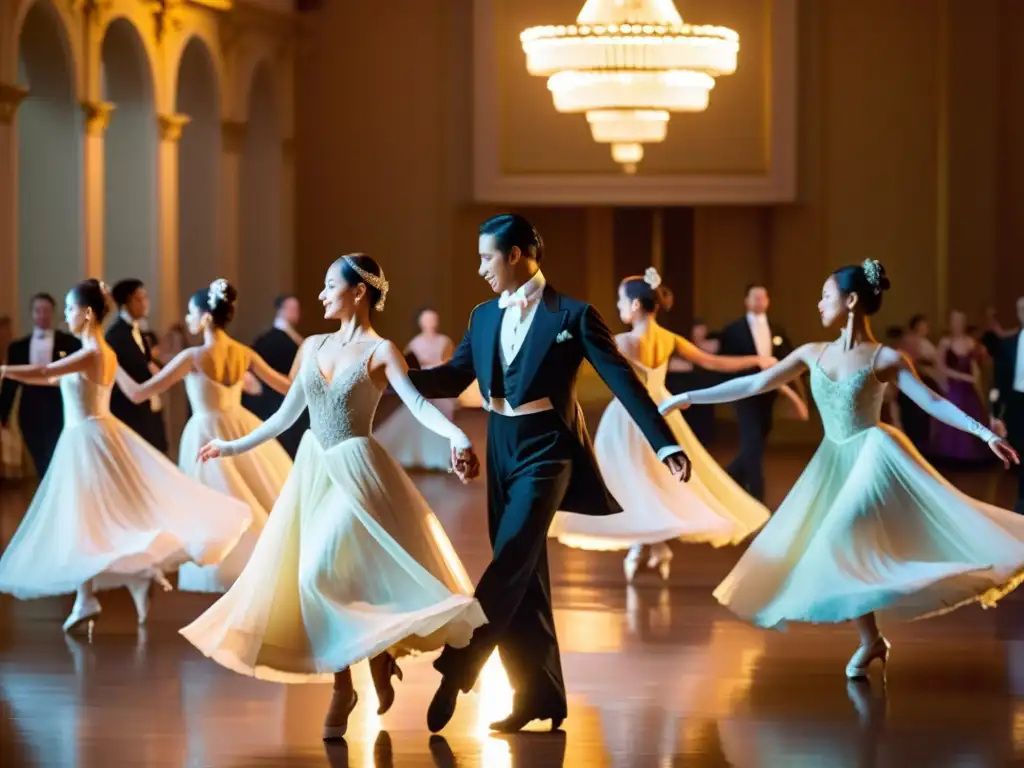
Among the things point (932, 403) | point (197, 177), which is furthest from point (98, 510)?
point (197, 177)

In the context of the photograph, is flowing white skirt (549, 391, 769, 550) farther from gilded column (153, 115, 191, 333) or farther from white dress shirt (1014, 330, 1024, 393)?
gilded column (153, 115, 191, 333)

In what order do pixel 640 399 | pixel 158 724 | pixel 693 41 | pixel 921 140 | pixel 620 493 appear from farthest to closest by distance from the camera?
pixel 921 140, pixel 693 41, pixel 620 493, pixel 158 724, pixel 640 399

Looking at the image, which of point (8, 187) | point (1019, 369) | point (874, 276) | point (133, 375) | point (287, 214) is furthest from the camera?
point (287, 214)

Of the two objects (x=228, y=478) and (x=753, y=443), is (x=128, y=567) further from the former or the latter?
(x=753, y=443)

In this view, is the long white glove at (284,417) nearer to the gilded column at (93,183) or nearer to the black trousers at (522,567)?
the black trousers at (522,567)

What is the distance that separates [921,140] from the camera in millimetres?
19047

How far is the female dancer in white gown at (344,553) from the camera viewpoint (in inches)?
202

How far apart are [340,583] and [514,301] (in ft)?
2.91

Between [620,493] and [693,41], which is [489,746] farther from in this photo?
[693,41]

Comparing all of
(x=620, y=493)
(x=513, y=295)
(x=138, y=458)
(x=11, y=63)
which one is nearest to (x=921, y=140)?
(x=11, y=63)

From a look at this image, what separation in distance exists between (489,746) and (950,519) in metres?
1.79

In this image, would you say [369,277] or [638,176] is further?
[638,176]

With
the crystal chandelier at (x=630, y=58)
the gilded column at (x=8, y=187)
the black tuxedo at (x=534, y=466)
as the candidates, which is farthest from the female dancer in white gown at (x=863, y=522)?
the crystal chandelier at (x=630, y=58)

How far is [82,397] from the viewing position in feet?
24.4
